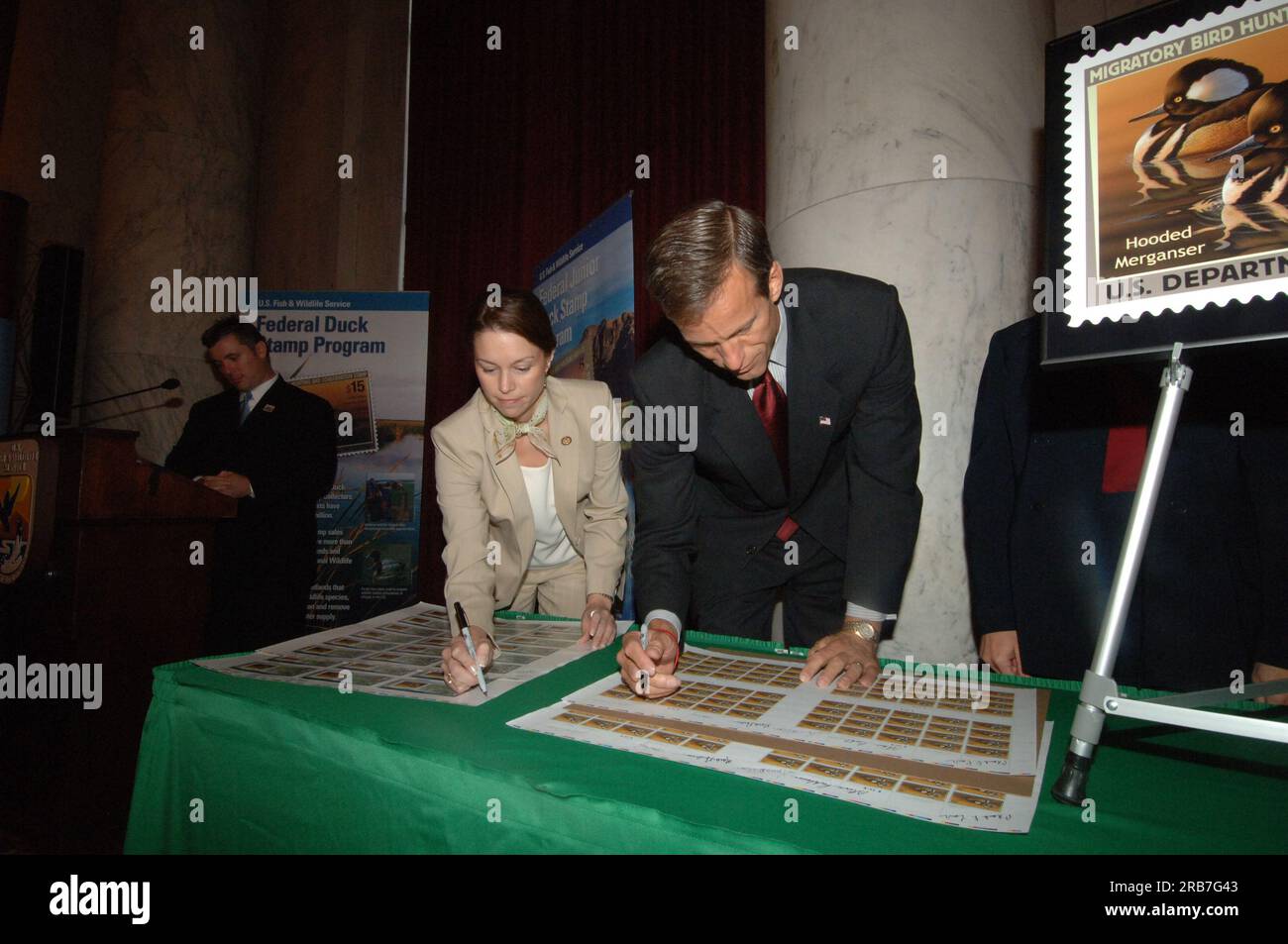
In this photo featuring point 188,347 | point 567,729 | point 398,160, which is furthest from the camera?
point 398,160

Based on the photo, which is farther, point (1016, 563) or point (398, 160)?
point (398, 160)

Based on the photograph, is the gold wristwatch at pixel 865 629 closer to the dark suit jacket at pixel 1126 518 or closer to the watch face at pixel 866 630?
the watch face at pixel 866 630

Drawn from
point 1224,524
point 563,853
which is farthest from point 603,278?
point 563,853

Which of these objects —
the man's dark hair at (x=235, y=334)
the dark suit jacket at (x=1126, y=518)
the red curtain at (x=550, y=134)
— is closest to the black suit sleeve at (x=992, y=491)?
the dark suit jacket at (x=1126, y=518)

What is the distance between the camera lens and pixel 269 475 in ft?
11.5

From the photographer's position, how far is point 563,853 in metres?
0.77

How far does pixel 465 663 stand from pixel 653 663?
0.34 meters

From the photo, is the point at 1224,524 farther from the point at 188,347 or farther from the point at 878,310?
the point at 188,347

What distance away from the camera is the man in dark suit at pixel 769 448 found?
4.50ft

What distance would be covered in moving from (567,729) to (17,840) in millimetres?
2608

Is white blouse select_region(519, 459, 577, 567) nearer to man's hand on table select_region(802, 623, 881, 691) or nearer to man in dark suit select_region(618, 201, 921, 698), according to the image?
man in dark suit select_region(618, 201, 921, 698)

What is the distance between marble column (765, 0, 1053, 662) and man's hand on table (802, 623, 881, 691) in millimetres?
982

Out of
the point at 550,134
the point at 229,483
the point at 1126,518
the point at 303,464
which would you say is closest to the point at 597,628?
the point at 1126,518

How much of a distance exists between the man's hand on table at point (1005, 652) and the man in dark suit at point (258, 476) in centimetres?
322
